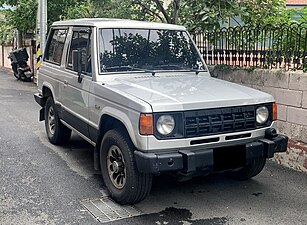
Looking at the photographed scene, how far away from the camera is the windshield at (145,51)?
16.3 ft

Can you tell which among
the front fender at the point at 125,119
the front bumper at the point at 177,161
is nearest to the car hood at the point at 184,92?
the front fender at the point at 125,119

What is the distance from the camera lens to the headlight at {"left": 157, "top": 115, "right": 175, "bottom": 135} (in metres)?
3.78

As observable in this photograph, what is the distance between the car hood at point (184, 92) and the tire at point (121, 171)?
0.53 m

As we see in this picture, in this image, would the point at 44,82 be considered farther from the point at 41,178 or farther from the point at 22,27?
the point at 22,27

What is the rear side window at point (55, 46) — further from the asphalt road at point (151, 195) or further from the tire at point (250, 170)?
the tire at point (250, 170)

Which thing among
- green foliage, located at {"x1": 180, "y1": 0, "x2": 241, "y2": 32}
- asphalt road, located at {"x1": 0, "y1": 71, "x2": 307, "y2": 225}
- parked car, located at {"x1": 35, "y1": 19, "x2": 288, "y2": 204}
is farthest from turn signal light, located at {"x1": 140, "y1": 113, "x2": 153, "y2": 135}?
green foliage, located at {"x1": 180, "y1": 0, "x2": 241, "y2": 32}

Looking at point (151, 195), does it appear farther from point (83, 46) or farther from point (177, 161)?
point (83, 46)

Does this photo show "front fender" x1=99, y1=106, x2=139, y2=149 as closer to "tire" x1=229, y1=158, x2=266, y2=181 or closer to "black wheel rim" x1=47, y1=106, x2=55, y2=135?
"tire" x1=229, y1=158, x2=266, y2=181

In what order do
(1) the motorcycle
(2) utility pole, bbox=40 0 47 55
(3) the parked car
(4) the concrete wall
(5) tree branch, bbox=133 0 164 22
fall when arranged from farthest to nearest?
(1) the motorcycle
(2) utility pole, bbox=40 0 47 55
(5) tree branch, bbox=133 0 164 22
(4) the concrete wall
(3) the parked car

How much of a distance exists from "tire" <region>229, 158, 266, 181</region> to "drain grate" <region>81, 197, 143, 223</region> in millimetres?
1533

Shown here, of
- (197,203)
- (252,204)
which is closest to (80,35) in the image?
(197,203)

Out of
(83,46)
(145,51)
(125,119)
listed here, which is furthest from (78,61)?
(125,119)

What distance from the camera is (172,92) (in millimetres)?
4160

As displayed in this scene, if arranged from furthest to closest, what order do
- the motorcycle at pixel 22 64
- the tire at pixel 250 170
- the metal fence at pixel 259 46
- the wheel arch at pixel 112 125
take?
the motorcycle at pixel 22 64 < the metal fence at pixel 259 46 < the tire at pixel 250 170 < the wheel arch at pixel 112 125
